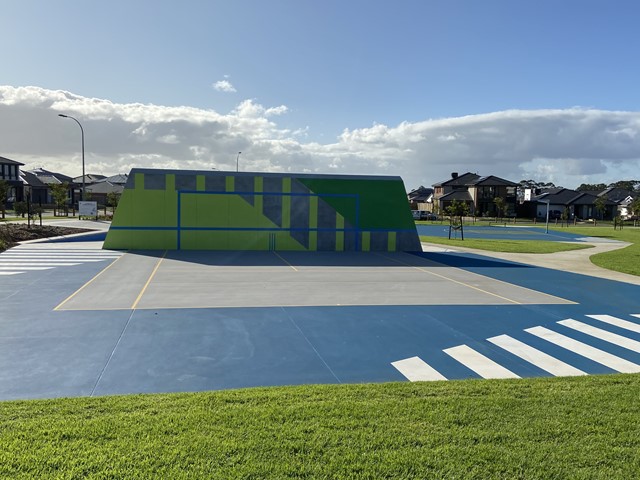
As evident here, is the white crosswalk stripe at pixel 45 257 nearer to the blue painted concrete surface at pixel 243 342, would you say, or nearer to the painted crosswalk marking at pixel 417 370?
the blue painted concrete surface at pixel 243 342

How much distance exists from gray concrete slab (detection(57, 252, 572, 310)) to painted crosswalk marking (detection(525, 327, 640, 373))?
332 cm

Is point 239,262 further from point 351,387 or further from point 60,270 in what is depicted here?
point 351,387

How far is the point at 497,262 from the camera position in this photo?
1008 inches

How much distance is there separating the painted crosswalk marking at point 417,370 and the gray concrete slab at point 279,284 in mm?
5028

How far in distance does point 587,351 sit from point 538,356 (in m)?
1.21

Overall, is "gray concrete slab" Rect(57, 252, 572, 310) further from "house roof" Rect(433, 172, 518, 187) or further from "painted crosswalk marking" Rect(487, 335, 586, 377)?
"house roof" Rect(433, 172, 518, 187)

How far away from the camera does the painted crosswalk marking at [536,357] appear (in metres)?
8.79

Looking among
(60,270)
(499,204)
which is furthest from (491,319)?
(499,204)

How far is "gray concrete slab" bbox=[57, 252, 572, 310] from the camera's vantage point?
46.2 ft

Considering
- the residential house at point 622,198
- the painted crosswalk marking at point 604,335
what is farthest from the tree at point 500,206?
the painted crosswalk marking at point 604,335

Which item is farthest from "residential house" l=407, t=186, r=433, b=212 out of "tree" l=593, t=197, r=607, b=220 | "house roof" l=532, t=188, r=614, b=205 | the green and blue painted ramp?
the green and blue painted ramp

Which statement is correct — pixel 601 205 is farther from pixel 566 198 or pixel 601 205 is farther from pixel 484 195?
pixel 484 195

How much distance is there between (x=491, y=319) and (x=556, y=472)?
321 inches

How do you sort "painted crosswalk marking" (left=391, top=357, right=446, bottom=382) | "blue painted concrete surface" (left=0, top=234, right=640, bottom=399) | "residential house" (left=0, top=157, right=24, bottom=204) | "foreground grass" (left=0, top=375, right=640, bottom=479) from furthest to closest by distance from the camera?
1. "residential house" (left=0, top=157, right=24, bottom=204)
2. "painted crosswalk marking" (left=391, top=357, right=446, bottom=382)
3. "blue painted concrete surface" (left=0, top=234, right=640, bottom=399)
4. "foreground grass" (left=0, top=375, right=640, bottom=479)
